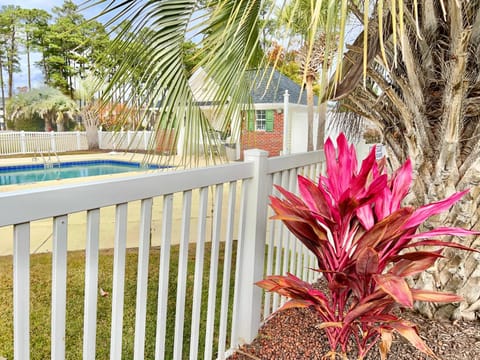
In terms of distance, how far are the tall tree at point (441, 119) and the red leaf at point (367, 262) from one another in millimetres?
867

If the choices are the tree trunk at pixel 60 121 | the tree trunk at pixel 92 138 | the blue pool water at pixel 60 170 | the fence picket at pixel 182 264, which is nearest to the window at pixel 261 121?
the blue pool water at pixel 60 170

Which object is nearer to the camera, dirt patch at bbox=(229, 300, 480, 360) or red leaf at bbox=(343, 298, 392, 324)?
red leaf at bbox=(343, 298, 392, 324)

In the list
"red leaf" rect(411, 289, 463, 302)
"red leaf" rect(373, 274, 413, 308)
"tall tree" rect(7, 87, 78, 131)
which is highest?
"tall tree" rect(7, 87, 78, 131)

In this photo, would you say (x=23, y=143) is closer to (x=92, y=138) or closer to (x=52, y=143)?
(x=52, y=143)

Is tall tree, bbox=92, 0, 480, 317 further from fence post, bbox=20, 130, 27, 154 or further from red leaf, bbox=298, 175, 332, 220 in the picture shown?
fence post, bbox=20, 130, 27, 154

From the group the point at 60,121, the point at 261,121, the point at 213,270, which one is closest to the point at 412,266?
the point at 213,270

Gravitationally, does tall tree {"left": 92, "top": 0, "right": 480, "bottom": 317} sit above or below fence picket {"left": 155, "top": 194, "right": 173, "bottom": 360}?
above

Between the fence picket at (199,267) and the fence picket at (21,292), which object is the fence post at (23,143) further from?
the fence picket at (21,292)

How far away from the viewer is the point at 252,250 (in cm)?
225

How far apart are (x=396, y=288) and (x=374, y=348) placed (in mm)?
902

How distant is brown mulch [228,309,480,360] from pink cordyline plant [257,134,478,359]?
367mm

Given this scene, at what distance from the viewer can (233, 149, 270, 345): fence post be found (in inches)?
87.6

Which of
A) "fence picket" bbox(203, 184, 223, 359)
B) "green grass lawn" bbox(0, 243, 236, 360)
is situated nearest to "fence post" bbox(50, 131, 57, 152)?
"green grass lawn" bbox(0, 243, 236, 360)

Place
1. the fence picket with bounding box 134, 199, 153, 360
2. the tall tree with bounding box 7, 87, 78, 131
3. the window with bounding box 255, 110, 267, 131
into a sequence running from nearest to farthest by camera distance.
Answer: the fence picket with bounding box 134, 199, 153, 360 < the window with bounding box 255, 110, 267, 131 < the tall tree with bounding box 7, 87, 78, 131
